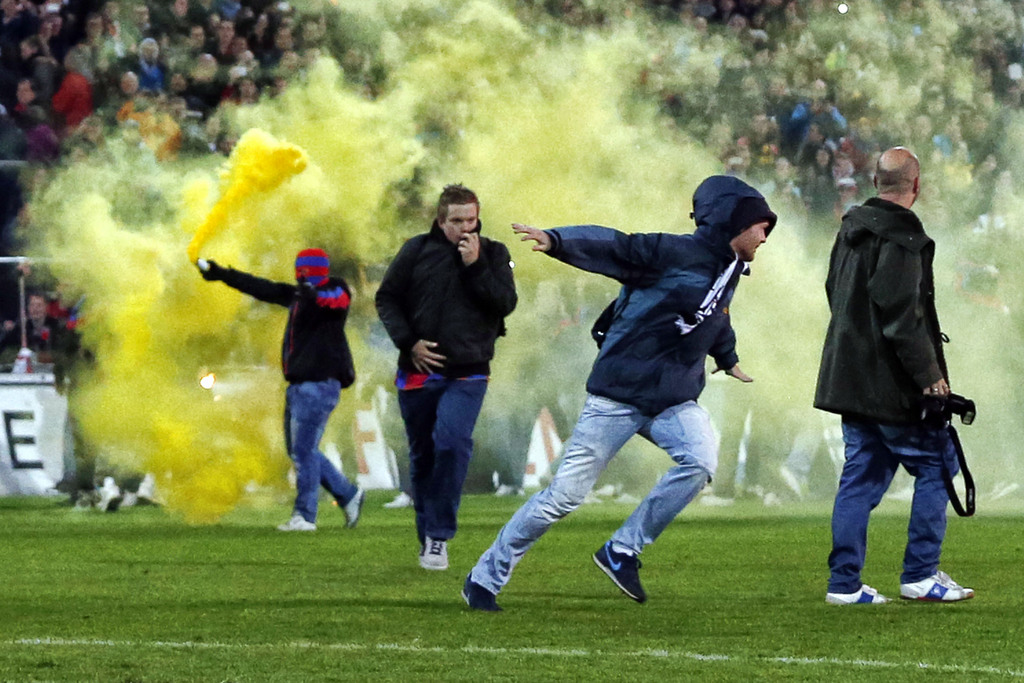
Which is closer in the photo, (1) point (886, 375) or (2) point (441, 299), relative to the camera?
(1) point (886, 375)

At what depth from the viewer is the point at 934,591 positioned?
8227 millimetres

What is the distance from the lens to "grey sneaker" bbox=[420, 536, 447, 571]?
9.73 meters

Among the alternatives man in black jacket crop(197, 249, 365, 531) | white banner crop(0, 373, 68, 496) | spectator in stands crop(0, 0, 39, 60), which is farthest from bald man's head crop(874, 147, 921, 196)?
spectator in stands crop(0, 0, 39, 60)

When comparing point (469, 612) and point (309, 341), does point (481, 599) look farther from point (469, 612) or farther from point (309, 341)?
point (309, 341)

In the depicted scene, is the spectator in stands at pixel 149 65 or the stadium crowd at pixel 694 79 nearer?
the stadium crowd at pixel 694 79

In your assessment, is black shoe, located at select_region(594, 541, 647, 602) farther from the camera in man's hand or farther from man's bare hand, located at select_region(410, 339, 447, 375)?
man's bare hand, located at select_region(410, 339, 447, 375)

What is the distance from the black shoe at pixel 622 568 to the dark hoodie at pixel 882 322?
3.20ft

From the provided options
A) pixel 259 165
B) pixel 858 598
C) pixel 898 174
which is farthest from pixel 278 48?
pixel 858 598

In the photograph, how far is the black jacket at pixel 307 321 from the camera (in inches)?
475

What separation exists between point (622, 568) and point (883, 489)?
1120mm

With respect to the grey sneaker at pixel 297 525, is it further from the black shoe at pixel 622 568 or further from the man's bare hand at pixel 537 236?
the man's bare hand at pixel 537 236

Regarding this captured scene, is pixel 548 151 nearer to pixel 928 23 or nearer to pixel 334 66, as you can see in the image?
pixel 334 66

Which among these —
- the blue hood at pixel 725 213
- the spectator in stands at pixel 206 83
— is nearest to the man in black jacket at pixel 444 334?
the blue hood at pixel 725 213

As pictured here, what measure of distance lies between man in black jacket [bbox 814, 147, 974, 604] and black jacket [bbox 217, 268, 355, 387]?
4.48 m
